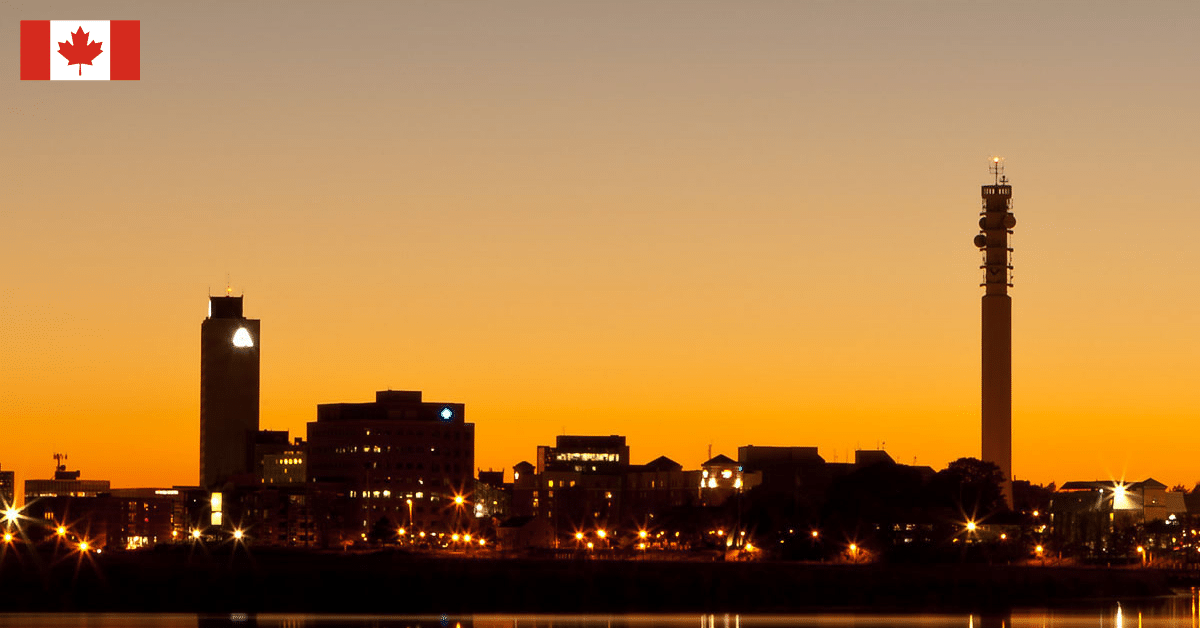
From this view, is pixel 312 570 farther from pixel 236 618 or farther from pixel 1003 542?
pixel 1003 542

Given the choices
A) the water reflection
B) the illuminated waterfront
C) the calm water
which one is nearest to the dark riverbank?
the illuminated waterfront

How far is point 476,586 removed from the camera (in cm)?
14425

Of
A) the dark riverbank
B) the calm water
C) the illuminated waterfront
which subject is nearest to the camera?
the calm water

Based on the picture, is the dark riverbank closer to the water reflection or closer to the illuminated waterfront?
the illuminated waterfront

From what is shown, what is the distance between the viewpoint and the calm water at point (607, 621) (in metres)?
122

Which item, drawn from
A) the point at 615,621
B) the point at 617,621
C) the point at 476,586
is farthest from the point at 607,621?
the point at 476,586

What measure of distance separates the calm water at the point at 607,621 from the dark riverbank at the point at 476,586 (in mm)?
7128

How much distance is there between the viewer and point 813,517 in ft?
646

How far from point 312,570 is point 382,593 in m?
8.29

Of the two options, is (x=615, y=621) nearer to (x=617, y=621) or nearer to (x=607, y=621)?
(x=617, y=621)

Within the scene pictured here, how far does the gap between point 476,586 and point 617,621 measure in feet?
62.6

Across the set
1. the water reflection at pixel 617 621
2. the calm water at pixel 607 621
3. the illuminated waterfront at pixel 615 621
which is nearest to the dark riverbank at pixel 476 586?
the illuminated waterfront at pixel 615 621

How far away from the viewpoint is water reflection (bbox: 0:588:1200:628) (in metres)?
122

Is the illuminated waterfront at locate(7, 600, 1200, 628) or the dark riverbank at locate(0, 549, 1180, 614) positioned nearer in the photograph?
the illuminated waterfront at locate(7, 600, 1200, 628)
